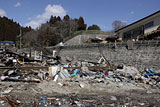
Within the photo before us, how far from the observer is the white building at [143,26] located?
12180mm

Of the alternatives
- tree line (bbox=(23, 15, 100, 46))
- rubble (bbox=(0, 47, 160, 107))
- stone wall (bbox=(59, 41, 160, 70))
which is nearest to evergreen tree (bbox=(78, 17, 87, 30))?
tree line (bbox=(23, 15, 100, 46))

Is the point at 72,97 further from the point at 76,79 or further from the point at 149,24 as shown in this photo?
the point at 149,24

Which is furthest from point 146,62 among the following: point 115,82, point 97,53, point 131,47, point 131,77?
point 97,53

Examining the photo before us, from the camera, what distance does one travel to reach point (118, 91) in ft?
21.4

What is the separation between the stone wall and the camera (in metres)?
9.93

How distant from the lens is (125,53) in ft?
38.1

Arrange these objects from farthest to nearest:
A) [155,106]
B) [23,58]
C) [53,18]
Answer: [53,18], [23,58], [155,106]

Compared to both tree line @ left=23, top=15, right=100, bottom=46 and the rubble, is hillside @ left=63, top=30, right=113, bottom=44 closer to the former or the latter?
tree line @ left=23, top=15, right=100, bottom=46

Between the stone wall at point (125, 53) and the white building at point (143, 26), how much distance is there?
132 inches

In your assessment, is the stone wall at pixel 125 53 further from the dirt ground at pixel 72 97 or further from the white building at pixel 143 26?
the dirt ground at pixel 72 97

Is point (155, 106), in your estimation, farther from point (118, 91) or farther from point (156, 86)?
point (156, 86)

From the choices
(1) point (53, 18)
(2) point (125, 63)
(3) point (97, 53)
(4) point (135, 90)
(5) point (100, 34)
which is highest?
(1) point (53, 18)

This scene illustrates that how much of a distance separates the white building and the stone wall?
335 cm

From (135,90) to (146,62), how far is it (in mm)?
4450
